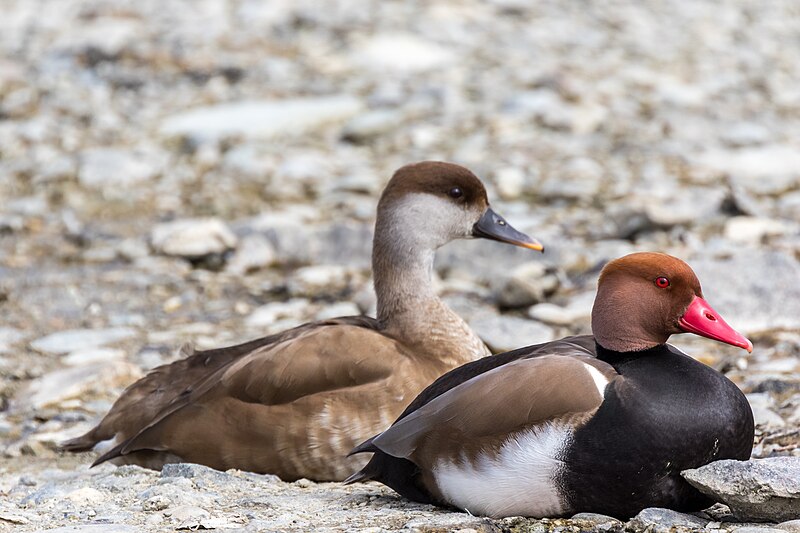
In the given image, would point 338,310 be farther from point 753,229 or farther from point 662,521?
point 662,521

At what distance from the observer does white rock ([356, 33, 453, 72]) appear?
12.2 m

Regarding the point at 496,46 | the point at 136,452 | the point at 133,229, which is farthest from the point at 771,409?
the point at 496,46

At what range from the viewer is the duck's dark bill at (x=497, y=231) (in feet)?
20.0

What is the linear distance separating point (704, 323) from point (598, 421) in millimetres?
535

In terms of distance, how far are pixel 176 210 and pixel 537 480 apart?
20.2 ft

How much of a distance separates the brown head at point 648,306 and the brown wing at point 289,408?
4.45 feet

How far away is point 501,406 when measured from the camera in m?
3.91

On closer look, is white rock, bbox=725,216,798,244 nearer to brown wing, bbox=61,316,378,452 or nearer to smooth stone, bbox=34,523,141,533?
brown wing, bbox=61,316,378,452

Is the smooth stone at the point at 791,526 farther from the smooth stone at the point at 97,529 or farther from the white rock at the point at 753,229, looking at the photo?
the white rock at the point at 753,229

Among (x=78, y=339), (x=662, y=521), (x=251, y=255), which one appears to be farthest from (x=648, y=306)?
(x=251, y=255)

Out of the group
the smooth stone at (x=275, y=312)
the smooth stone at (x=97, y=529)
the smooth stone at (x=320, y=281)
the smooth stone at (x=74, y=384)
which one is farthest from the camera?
the smooth stone at (x=320, y=281)

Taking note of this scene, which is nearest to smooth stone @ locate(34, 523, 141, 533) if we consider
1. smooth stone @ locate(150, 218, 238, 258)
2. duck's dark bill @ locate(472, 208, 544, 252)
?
duck's dark bill @ locate(472, 208, 544, 252)

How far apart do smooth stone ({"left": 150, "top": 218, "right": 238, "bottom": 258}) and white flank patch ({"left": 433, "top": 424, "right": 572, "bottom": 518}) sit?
4896 mm

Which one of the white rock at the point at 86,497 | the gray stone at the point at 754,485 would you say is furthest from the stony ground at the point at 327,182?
the gray stone at the point at 754,485
